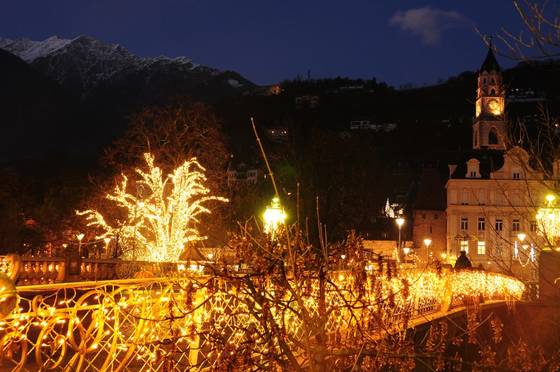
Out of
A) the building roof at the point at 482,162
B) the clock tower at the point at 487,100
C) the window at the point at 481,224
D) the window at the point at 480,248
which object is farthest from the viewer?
the clock tower at the point at 487,100

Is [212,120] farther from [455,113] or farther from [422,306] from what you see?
[455,113]

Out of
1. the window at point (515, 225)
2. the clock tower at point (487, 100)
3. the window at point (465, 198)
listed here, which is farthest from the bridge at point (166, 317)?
the clock tower at point (487, 100)

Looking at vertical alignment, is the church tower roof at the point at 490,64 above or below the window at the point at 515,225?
above

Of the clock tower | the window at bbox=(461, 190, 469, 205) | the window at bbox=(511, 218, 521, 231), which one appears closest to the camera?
the window at bbox=(511, 218, 521, 231)

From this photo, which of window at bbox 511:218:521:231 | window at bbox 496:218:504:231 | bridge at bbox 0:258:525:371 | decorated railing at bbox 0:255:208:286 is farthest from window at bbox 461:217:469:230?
bridge at bbox 0:258:525:371

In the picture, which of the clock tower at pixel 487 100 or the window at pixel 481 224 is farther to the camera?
the clock tower at pixel 487 100

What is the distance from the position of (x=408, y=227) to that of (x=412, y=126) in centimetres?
3770

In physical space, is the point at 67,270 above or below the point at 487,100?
below

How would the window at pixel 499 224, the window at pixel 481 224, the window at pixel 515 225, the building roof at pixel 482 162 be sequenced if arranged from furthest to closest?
1. the building roof at pixel 482 162
2. the window at pixel 481 224
3. the window at pixel 499 224
4. the window at pixel 515 225

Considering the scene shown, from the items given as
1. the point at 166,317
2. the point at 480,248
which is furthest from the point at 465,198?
the point at 166,317

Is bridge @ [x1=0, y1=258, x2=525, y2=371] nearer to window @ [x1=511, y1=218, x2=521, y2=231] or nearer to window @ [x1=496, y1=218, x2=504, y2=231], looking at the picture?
window @ [x1=511, y1=218, x2=521, y2=231]

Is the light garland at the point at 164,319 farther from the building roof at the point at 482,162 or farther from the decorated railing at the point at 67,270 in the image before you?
the building roof at the point at 482,162

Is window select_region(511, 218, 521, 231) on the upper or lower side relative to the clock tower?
lower

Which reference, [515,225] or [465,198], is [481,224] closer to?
[465,198]
